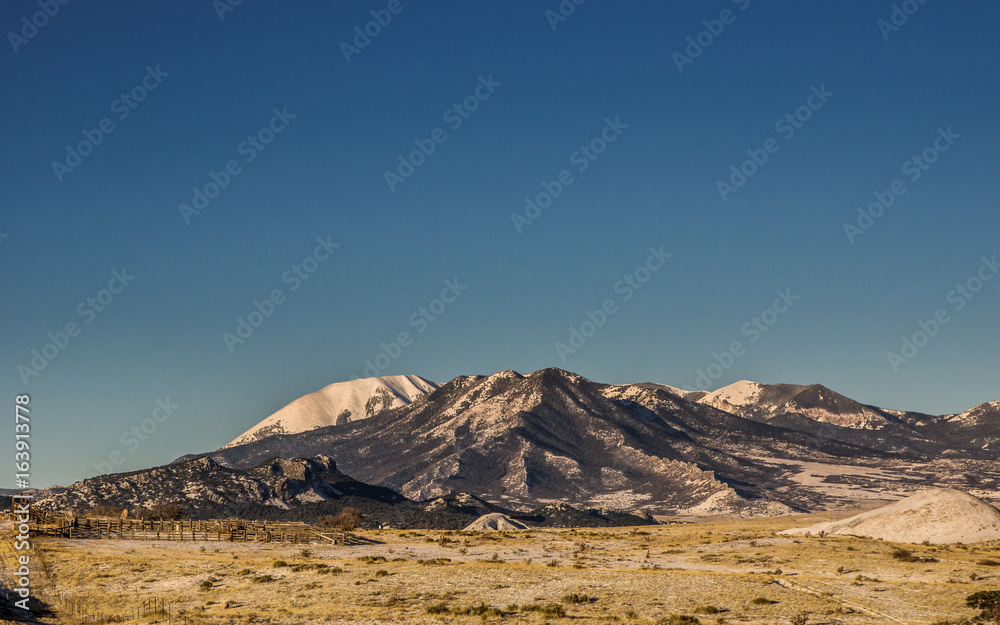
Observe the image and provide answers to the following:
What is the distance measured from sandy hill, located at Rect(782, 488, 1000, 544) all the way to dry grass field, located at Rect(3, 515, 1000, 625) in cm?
429

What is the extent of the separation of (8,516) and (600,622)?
3388 inches

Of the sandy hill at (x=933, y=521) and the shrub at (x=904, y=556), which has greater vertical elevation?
the sandy hill at (x=933, y=521)

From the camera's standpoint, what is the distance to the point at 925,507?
3172 inches

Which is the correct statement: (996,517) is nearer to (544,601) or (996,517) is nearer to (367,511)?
(544,601)

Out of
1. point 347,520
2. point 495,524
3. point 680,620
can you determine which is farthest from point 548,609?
point 495,524

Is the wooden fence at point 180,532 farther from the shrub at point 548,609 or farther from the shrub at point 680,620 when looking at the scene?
the shrub at point 680,620

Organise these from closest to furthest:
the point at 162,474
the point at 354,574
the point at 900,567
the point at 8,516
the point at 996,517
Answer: the point at 354,574 < the point at 900,567 < the point at 996,517 < the point at 8,516 < the point at 162,474

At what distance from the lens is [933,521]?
77875 mm

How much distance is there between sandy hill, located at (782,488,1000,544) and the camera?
247ft

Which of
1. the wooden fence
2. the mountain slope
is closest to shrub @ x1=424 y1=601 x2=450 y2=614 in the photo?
the wooden fence

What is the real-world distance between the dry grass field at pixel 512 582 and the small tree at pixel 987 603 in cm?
79

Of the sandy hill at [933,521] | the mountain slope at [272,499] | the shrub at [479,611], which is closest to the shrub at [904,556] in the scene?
the sandy hill at [933,521]

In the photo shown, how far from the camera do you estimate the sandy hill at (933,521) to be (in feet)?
247

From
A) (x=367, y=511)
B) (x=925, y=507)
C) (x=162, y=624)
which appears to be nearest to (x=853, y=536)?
(x=925, y=507)
